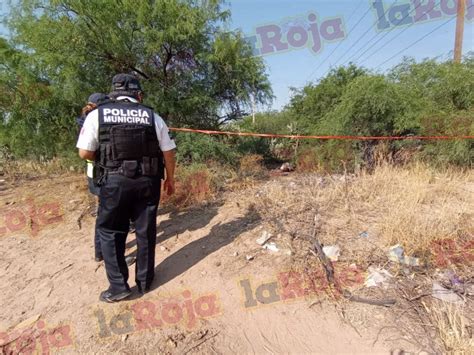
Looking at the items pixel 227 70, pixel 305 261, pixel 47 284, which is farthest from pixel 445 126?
pixel 47 284

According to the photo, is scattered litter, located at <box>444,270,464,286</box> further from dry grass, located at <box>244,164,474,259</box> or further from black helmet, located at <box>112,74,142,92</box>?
black helmet, located at <box>112,74,142,92</box>

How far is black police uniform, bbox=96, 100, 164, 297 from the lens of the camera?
232 cm

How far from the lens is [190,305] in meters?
2.46

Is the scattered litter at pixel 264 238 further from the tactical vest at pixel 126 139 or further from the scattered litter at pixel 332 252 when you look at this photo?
the tactical vest at pixel 126 139

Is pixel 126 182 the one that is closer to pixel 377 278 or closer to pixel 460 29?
pixel 377 278

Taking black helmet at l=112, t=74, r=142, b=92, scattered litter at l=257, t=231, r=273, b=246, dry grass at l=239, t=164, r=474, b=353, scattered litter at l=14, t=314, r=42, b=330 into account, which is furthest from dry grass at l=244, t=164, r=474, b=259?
scattered litter at l=14, t=314, r=42, b=330

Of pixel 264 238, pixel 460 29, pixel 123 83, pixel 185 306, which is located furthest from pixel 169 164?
pixel 460 29

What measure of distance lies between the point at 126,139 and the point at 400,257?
2.63 metres

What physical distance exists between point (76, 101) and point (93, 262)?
3.77m

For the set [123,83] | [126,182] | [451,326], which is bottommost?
[451,326]

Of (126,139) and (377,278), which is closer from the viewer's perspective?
(126,139)

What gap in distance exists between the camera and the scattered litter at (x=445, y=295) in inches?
93.0

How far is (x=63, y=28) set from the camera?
523 centimetres

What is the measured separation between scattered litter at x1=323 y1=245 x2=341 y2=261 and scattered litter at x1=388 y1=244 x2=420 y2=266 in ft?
1.54
